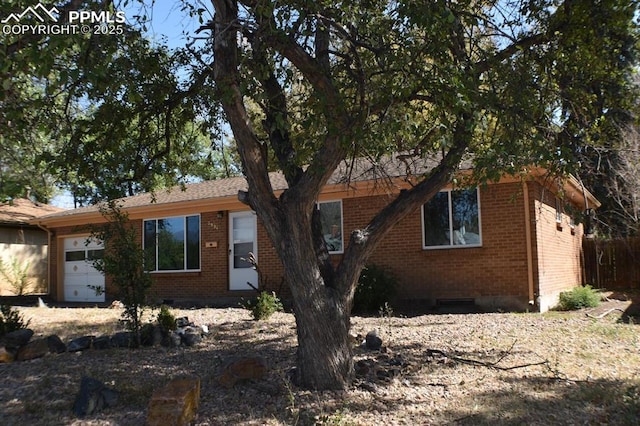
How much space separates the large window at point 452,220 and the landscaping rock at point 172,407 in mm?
8559

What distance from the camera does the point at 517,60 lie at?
25.0 feet

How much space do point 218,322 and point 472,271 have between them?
5717mm

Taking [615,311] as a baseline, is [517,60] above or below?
above

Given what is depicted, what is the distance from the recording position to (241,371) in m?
6.18

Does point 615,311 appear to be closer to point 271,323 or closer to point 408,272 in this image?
point 408,272

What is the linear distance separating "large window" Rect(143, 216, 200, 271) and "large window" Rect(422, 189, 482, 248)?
23.4 ft

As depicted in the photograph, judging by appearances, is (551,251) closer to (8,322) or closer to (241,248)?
(241,248)

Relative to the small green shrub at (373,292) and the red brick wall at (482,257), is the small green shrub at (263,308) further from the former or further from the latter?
the red brick wall at (482,257)

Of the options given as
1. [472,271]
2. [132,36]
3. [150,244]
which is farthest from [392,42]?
[150,244]

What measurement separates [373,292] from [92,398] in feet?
24.2

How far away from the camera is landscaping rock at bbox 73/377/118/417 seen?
5438 mm

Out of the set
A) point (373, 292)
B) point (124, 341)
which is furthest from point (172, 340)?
point (373, 292)

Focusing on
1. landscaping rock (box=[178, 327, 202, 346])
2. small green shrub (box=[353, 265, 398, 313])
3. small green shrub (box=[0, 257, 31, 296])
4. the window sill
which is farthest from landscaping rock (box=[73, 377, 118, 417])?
small green shrub (box=[0, 257, 31, 296])

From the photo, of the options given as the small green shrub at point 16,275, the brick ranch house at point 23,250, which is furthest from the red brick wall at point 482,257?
the brick ranch house at point 23,250
